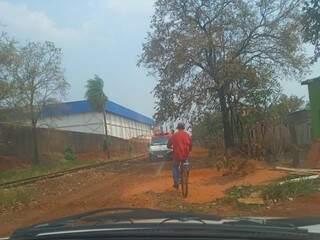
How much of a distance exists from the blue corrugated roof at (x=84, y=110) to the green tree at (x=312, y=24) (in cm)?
2526

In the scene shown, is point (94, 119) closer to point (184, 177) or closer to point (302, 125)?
point (302, 125)

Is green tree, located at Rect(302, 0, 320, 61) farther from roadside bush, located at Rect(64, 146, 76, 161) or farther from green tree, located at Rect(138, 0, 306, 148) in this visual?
roadside bush, located at Rect(64, 146, 76, 161)

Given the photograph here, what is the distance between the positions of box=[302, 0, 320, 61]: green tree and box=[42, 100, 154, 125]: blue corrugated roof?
994 inches

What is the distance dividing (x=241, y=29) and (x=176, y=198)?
16.2 meters

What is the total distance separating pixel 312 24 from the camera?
2128 cm

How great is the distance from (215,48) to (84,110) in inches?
1894

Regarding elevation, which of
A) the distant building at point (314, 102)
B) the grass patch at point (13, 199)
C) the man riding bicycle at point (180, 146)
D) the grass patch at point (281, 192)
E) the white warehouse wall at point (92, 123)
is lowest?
the grass patch at point (281, 192)

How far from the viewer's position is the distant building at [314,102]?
2848 cm

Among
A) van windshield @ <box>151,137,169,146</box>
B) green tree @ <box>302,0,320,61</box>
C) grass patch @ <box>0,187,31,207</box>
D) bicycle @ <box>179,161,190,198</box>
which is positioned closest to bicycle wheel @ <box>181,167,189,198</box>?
bicycle @ <box>179,161,190,198</box>

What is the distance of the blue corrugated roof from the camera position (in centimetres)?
4464

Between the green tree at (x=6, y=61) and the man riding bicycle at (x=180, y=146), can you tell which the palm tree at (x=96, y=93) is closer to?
the green tree at (x=6, y=61)

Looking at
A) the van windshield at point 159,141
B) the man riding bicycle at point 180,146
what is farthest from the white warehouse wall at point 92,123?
the man riding bicycle at point 180,146

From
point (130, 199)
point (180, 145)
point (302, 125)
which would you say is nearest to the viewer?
point (130, 199)

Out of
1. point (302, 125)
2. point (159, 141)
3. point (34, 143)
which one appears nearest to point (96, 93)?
point (34, 143)
